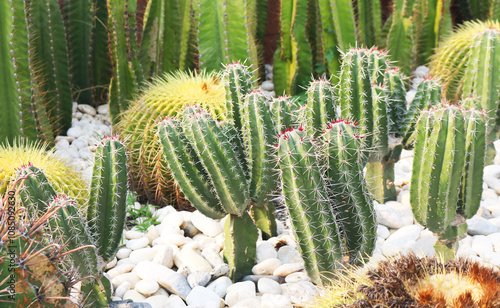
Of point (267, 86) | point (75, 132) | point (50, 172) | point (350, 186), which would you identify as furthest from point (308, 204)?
point (267, 86)

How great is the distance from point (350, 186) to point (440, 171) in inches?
19.6

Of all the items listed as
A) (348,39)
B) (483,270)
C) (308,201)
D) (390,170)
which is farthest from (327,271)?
(348,39)

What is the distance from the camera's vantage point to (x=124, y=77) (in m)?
4.23

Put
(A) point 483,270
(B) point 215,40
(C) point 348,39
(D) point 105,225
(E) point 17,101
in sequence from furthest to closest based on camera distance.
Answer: (C) point 348,39
(B) point 215,40
(E) point 17,101
(D) point 105,225
(A) point 483,270

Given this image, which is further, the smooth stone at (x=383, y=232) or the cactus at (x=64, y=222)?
the smooth stone at (x=383, y=232)

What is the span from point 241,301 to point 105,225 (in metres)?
0.70

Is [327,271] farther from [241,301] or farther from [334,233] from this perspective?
[241,301]

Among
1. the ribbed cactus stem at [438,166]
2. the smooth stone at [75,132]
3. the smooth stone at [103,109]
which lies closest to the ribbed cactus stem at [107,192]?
the ribbed cactus stem at [438,166]

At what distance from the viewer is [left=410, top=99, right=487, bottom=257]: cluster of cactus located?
2.46 metres

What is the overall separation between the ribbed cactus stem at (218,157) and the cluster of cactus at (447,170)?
2.74 feet

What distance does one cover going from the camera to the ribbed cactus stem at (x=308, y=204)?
218 centimetres

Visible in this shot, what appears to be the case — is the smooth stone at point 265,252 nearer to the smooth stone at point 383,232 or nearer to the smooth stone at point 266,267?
the smooth stone at point 266,267

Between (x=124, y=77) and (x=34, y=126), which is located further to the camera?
(x=124, y=77)

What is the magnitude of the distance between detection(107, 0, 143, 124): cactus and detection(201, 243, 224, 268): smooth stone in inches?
64.8
